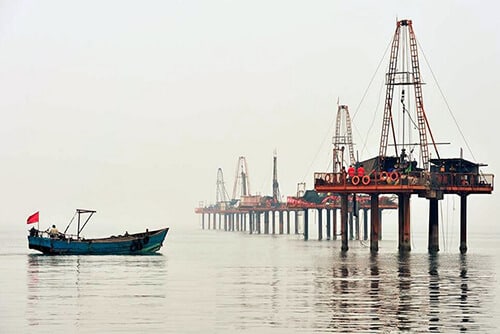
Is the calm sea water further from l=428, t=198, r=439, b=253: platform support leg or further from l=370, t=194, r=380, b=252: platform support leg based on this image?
l=428, t=198, r=439, b=253: platform support leg

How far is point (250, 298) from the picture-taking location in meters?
64.1

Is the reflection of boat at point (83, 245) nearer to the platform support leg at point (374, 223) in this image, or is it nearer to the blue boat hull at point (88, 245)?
the blue boat hull at point (88, 245)

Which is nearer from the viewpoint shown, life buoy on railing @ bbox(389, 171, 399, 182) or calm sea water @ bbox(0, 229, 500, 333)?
calm sea water @ bbox(0, 229, 500, 333)

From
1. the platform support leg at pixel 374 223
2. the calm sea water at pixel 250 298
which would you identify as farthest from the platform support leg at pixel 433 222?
the calm sea water at pixel 250 298

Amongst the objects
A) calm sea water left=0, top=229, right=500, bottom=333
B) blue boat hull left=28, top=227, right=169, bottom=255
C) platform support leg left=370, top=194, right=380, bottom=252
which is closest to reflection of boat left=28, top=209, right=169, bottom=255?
blue boat hull left=28, top=227, right=169, bottom=255

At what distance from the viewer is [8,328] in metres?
50.2

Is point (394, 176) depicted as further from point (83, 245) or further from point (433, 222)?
point (83, 245)

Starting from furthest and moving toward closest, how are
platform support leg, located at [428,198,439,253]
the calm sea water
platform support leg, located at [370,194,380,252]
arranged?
platform support leg, located at [428,198,439,253] → platform support leg, located at [370,194,380,252] → the calm sea water

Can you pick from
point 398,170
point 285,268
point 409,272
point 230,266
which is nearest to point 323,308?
point 409,272

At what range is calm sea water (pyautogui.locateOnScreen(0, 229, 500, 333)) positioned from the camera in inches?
1987

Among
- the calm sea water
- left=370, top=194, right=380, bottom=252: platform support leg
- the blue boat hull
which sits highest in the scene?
left=370, top=194, right=380, bottom=252: platform support leg

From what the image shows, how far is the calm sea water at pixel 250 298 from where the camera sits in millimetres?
50469

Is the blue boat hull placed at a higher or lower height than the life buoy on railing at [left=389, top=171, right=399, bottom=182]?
lower

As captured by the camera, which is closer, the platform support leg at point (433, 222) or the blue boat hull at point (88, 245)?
the blue boat hull at point (88, 245)
